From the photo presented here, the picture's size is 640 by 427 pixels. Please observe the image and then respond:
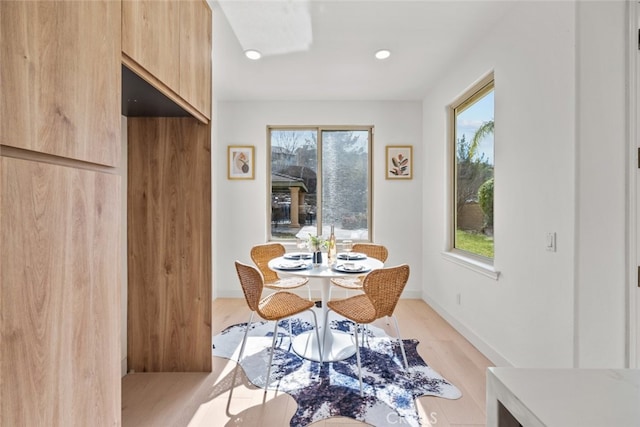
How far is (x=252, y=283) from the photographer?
6.57 ft

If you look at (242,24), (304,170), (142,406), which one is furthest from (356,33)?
(142,406)

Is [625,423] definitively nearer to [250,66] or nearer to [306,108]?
[250,66]

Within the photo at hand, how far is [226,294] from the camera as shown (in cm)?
397

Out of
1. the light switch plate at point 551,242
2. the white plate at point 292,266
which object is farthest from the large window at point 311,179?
the light switch plate at point 551,242

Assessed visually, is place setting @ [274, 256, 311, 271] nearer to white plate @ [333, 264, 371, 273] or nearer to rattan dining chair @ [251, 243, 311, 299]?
white plate @ [333, 264, 371, 273]

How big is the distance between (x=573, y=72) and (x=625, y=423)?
175 cm

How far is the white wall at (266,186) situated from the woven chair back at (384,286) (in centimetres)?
193

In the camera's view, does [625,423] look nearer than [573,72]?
Yes

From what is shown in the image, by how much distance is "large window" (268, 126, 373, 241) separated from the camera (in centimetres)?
404

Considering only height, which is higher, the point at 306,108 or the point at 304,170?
the point at 306,108

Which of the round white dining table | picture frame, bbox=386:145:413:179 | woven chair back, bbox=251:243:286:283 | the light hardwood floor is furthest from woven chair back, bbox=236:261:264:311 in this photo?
picture frame, bbox=386:145:413:179

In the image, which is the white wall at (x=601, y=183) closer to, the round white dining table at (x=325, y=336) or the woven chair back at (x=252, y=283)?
the round white dining table at (x=325, y=336)

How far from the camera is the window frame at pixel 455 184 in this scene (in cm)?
255

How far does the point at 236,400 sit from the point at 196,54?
219 cm
